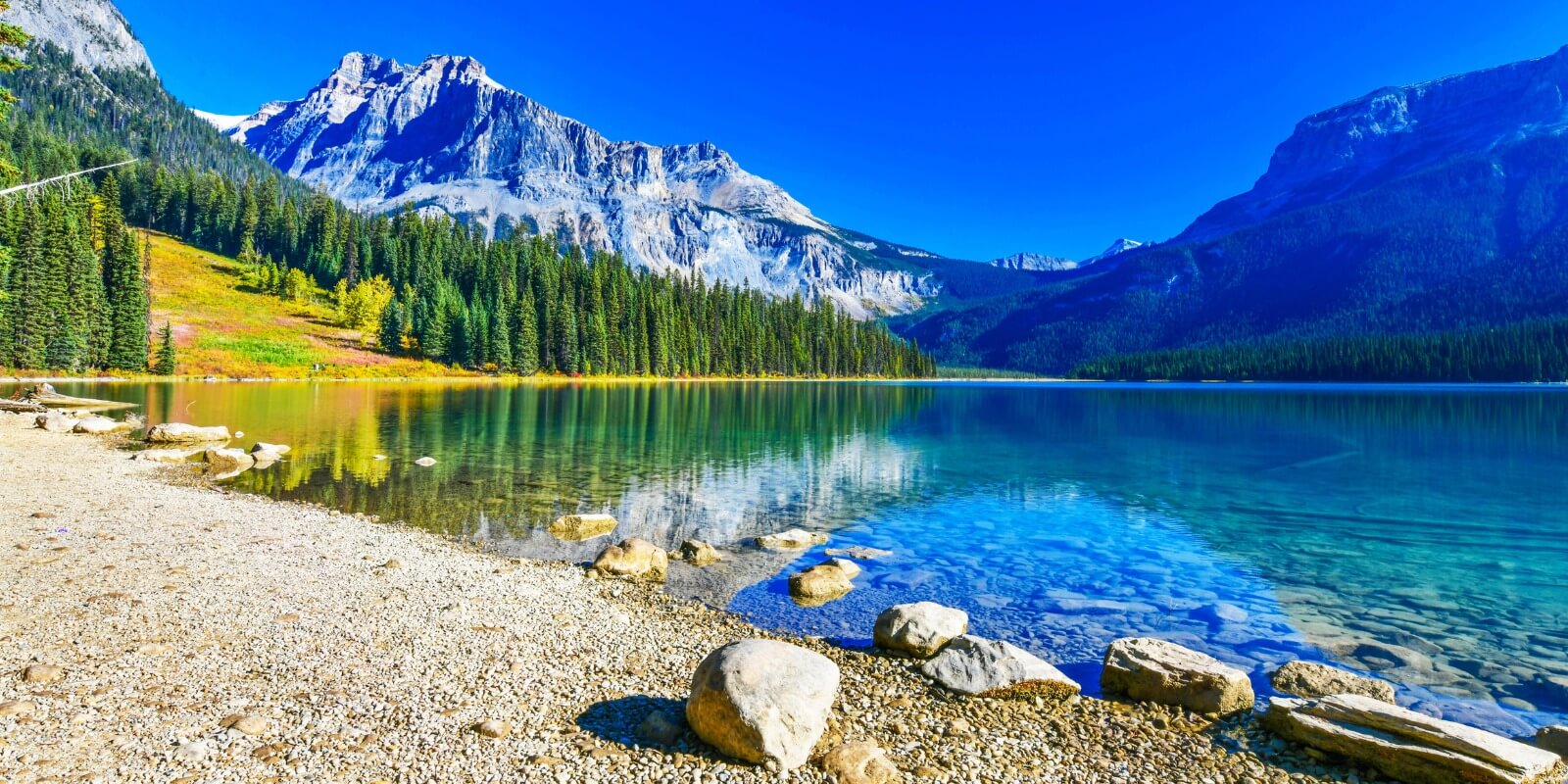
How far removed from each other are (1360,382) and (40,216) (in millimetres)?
260626

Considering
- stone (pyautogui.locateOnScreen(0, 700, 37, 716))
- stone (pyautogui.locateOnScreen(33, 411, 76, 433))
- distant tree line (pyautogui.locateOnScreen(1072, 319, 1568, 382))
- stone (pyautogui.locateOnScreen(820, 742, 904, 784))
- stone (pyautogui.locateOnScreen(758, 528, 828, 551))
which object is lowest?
stone (pyautogui.locateOnScreen(758, 528, 828, 551))

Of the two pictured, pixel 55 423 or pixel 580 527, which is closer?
pixel 580 527

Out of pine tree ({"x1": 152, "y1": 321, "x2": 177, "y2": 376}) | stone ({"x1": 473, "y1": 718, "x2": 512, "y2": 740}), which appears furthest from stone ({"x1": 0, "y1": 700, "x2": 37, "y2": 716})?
pine tree ({"x1": 152, "y1": 321, "x2": 177, "y2": 376})

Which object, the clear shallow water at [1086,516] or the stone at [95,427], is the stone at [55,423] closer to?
the stone at [95,427]

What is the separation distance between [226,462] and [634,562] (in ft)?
74.1

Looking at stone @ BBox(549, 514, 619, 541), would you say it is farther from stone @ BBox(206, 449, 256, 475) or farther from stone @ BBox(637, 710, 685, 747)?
stone @ BBox(206, 449, 256, 475)

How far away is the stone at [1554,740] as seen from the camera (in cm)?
854

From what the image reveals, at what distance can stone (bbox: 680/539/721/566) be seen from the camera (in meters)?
18.0

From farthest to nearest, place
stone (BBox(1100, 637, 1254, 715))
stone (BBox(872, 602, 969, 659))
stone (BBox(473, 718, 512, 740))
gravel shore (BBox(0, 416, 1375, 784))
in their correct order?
stone (BBox(872, 602, 969, 659))
stone (BBox(1100, 637, 1254, 715))
stone (BBox(473, 718, 512, 740))
gravel shore (BBox(0, 416, 1375, 784))

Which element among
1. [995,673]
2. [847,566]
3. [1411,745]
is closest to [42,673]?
[995,673]

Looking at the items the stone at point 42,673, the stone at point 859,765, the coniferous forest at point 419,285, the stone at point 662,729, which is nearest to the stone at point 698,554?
the stone at point 662,729

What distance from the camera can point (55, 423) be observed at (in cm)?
3775

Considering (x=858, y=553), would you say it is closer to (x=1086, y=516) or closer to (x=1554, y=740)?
(x=1086, y=516)

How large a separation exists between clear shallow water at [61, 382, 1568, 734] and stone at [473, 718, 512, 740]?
6430 millimetres
